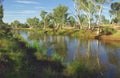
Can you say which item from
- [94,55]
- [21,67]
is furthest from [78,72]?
[94,55]

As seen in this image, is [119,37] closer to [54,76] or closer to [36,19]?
[54,76]

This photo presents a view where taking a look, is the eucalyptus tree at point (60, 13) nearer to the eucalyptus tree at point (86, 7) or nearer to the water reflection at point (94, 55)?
the eucalyptus tree at point (86, 7)

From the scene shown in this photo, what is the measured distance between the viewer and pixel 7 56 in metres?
18.7

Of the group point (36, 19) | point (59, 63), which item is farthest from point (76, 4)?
point (36, 19)

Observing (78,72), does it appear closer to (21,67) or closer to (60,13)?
(21,67)

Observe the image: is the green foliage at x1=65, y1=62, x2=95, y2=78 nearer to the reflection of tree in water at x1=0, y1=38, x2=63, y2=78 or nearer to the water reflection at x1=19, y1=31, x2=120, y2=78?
the reflection of tree in water at x1=0, y1=38, x2=63, y2=78

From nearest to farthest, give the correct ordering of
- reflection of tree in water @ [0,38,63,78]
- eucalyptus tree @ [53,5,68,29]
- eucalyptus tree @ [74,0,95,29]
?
reflection of tree in water @ [0,38,63,78], eucalyptus tree @ [74,0,95,29], eucalyptus tree @ [53,5,68,29]

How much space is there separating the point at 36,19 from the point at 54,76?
178 meters

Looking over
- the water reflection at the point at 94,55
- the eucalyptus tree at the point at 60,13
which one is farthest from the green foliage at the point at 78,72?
the eucalyptus tree at the point at 60,13

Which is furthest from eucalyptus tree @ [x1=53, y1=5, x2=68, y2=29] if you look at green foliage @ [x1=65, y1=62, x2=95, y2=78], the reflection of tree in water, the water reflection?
green foliage @ [x1=65, y1=62, x2=95, y2=78]

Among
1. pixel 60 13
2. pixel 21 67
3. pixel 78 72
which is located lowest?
pixel 78 72

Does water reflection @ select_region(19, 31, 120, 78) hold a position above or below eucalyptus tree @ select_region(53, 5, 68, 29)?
below

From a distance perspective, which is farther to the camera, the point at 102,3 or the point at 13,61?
the point at 102,3

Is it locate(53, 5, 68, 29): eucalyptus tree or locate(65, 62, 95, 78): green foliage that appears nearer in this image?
locate(65, 62, 95, 78): green foliage
